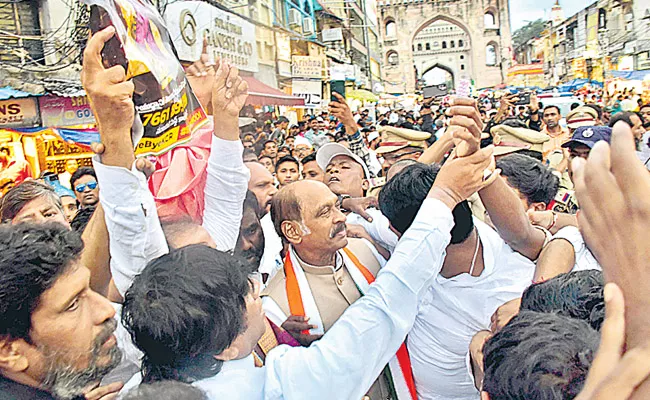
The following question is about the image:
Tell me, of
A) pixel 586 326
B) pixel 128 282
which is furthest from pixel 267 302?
pixel 586 326

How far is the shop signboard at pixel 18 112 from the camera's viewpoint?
7.86 m

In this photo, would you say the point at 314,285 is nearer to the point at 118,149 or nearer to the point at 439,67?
the point at 118,149

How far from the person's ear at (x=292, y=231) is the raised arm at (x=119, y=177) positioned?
511 millimetres

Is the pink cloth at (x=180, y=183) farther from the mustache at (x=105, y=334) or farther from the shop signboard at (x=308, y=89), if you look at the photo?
the shop signboard at (x=308, y=89)

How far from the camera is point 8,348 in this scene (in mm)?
1276

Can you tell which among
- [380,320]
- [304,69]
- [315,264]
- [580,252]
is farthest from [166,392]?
[304,69]

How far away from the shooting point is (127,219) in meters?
1.64

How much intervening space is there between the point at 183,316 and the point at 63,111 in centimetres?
801

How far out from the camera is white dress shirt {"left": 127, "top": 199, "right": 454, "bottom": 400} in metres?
1.30

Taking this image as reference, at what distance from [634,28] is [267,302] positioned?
31983mm

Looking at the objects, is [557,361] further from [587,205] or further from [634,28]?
[634,28]

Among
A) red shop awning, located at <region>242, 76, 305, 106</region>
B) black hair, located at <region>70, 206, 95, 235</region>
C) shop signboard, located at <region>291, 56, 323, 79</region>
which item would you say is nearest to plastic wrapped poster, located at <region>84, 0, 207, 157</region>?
black hair, located at <region>70, 206, 95, 235</region>

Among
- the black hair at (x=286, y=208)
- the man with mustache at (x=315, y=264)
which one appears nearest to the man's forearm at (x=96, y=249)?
the man with mustache at (x=315, y=264)

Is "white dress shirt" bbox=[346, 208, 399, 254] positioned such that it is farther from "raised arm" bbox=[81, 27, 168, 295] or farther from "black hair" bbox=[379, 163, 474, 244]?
"raised arm" bbox=[81, 27, 168, 295]
